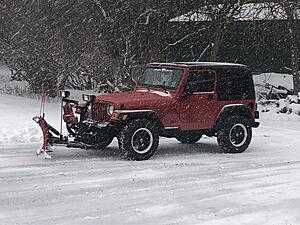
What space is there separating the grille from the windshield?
4.66 ft

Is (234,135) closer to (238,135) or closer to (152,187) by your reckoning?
(238,135)

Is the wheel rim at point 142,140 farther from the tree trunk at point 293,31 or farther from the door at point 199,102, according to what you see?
the tree trunk at point 293,31

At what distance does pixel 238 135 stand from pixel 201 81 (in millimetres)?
1465

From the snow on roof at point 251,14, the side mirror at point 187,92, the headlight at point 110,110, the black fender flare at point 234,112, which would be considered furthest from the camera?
the snow on roof at point 251,14

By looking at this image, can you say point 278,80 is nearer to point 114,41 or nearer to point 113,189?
point 114,41

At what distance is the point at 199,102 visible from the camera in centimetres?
1127

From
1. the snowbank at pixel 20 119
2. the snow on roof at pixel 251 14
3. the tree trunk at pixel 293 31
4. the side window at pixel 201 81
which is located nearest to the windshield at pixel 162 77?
the side window at pixel 201 81

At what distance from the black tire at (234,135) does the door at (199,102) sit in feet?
1.12

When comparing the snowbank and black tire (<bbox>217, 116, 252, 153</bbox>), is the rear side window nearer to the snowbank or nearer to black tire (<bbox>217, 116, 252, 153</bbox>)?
black tire (<bbox>217, 116, 252, 153</bbox>)

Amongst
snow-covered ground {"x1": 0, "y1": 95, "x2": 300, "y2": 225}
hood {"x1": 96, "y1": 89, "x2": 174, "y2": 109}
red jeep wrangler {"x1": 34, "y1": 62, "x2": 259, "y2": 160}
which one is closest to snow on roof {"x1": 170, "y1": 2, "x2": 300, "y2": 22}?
snow-covered ground {"x1": 0, "y1": 95, "x2": 300, "y2": 225}

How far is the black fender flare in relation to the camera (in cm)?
1160

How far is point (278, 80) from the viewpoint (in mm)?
23406

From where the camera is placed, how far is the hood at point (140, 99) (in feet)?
34.6

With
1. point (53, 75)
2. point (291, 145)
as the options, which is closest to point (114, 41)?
point (53, 75)
